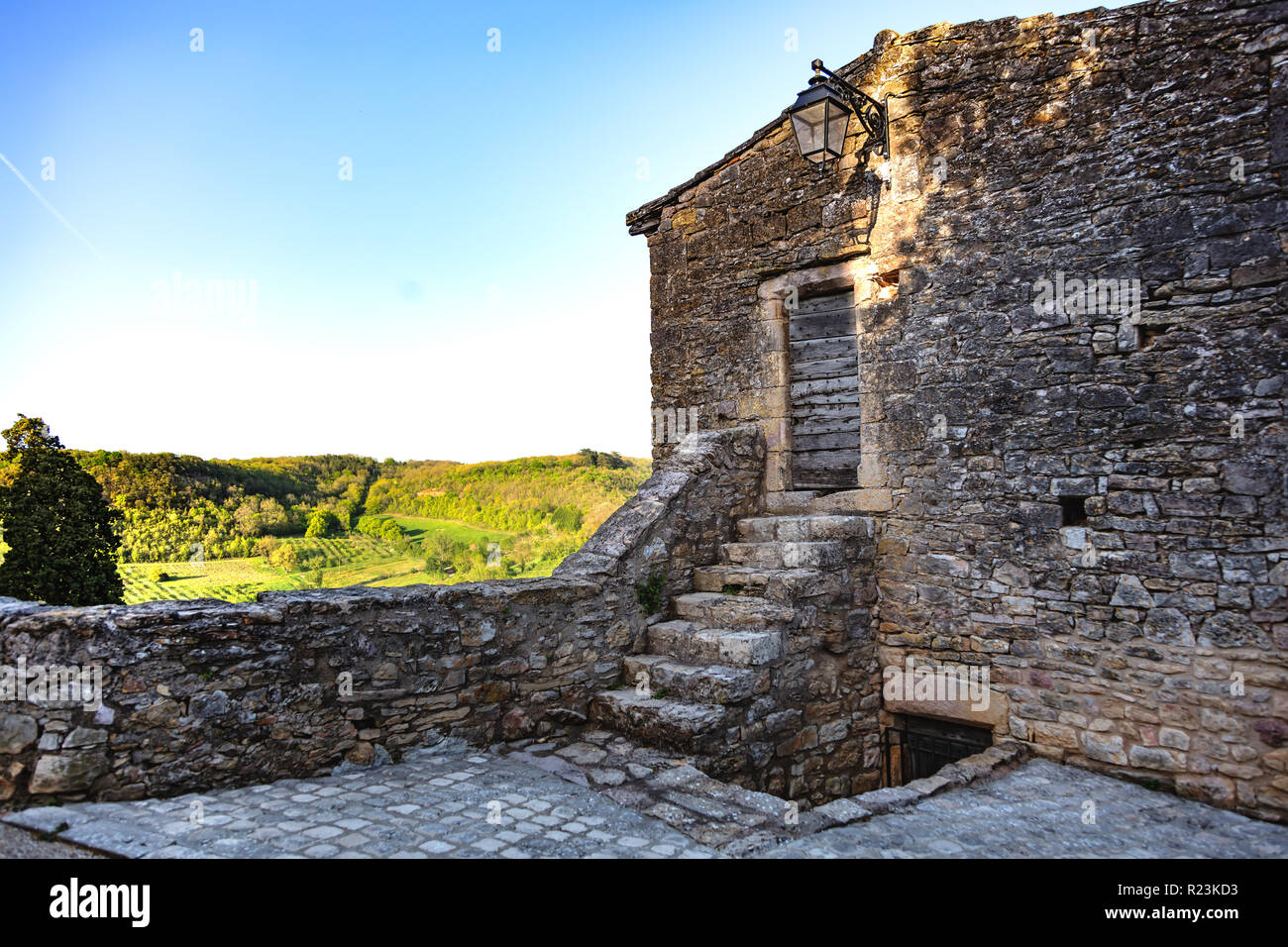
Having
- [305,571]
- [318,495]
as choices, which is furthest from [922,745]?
[318,495]

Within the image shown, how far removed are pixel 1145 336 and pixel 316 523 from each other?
8.73 metres

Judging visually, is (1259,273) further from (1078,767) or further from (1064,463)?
(1078,767)

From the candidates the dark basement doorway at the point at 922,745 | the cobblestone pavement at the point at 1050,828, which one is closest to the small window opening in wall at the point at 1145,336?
the cobblestone pavement at the point at 1050,828

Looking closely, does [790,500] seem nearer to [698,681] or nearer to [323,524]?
[698,681]

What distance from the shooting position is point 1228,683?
402cm

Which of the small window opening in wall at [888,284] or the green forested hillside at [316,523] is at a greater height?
the small window opening in wall at [888,284]

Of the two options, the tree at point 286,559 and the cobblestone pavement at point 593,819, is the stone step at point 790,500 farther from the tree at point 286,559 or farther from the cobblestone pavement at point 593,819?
the tree at point 286,559

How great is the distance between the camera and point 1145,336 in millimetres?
4410

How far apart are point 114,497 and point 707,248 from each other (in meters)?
8.16

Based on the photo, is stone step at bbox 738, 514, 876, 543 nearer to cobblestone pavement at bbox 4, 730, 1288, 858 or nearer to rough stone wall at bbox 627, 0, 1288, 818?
rough stone wall at bbox 627, 0, 1288, 818

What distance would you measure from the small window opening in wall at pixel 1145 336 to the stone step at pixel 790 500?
8.10ft

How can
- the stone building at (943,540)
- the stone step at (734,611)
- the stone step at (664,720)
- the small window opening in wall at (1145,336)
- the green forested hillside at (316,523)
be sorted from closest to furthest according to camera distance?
1. the stone building at (943,540)
2. the stone step at (664,720)
3. the small window opening in wall at (1145,336)
4. the stone step at (734,611)
5. the green forested hillside at (316,523)

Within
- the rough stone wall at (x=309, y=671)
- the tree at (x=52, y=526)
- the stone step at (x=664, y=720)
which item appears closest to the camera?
the rough stone wall at (x=309, y=671)

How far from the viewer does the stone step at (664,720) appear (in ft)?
13.2
